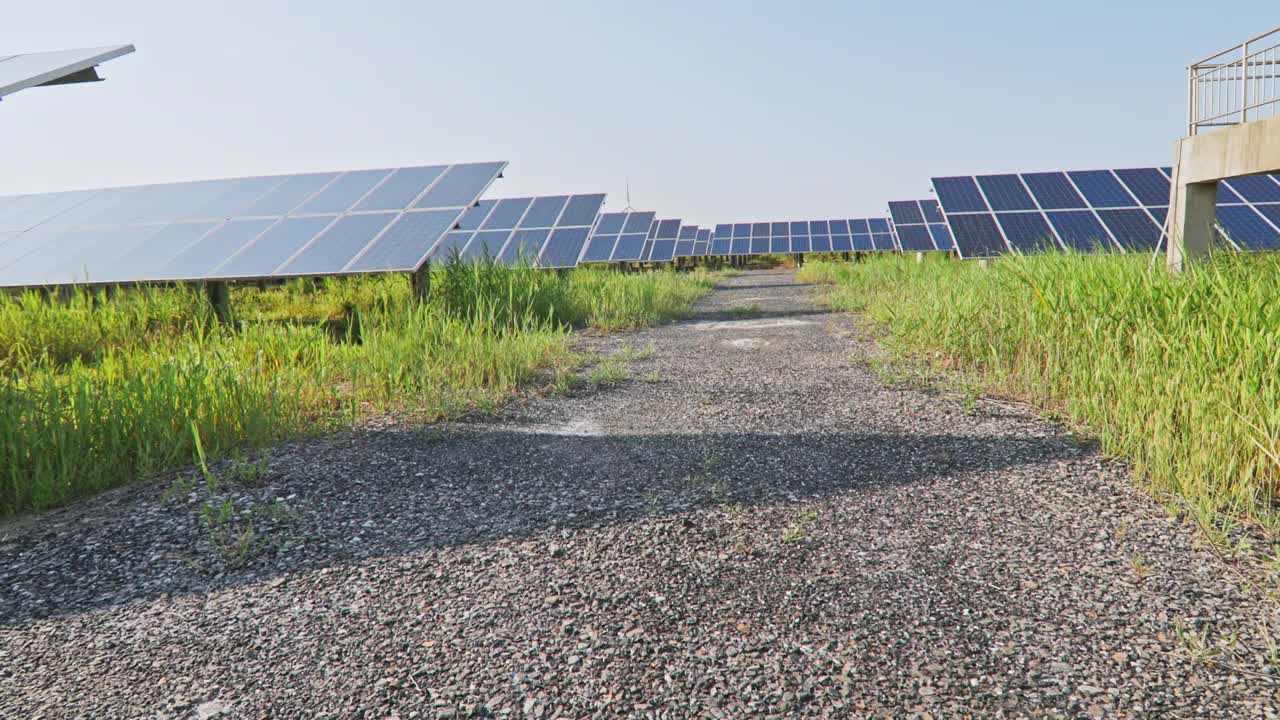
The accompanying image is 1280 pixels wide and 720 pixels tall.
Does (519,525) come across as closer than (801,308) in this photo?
Yes

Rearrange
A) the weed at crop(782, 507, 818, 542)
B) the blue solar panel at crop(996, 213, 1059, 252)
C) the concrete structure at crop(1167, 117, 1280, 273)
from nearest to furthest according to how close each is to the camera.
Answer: the weed at crop(782, 507, 818, 542) → the concrete structure at crop(1167, 117, 1280, 273) → the blue solar panel at crop(996, 213, 1059, 252)

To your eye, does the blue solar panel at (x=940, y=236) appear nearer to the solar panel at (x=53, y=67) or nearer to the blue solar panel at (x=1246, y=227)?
Answer: the blue solar panel at (x=1246, y=227)

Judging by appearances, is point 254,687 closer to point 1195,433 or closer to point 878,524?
point 878,524

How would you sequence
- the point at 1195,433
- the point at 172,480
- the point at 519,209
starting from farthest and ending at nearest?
1. the point at 519,209
2. the point at 172,480
3. the point at 1195,433

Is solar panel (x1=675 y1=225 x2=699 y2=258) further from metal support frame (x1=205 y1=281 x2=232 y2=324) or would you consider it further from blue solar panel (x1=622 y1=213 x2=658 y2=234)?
metal support frame (x1=205 y1=281 x2=232 y2=324)

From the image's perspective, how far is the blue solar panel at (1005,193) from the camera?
12.3 meters

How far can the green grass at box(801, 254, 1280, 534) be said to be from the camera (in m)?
2.69

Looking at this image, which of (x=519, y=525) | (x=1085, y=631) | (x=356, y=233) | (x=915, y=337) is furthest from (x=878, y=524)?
(x=356, y=233)

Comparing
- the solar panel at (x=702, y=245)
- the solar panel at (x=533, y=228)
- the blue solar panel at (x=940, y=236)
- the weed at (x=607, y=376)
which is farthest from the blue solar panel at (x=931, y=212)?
the weed at (x=607, y=376)

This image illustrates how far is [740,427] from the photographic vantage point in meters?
3.99

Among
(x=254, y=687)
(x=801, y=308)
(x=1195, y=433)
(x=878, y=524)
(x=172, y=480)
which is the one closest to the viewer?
(x=254, y=687)

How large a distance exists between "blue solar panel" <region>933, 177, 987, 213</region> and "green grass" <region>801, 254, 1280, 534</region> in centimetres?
714

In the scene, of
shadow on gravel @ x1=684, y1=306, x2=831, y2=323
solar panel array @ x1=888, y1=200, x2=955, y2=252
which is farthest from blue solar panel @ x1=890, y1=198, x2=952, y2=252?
shadow on gravel @ x1=684, y1=306, x2=831, y2=323

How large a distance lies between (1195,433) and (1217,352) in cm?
53
